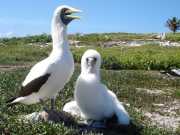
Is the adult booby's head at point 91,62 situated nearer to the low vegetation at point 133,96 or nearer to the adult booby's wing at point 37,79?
the adult booby's wing at point 37,79

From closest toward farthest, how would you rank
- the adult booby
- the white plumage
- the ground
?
the ground < the adult booby < the white plumage

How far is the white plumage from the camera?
9977mm

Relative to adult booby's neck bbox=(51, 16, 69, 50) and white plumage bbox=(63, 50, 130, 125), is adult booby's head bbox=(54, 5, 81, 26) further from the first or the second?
white plumage bbox=(63, 50, 130, 125)

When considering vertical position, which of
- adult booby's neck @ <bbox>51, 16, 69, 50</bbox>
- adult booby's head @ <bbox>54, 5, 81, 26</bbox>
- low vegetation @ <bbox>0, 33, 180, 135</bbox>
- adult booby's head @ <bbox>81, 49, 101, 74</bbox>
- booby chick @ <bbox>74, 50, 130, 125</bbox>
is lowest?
low vegetation @ <bbox>0, 33, 180, 135</bbox>

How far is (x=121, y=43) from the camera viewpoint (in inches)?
1756

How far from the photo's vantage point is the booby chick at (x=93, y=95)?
9.98 m

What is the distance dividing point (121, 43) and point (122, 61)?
17870 millimetres

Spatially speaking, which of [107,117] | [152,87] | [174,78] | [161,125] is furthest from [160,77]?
[107,117]

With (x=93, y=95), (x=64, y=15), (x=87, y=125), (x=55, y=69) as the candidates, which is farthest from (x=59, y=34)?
(x=87, y=125)

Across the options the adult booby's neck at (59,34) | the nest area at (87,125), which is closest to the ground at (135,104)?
the nest area at (87,125)

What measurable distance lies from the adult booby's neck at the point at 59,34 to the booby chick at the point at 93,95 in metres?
0.67

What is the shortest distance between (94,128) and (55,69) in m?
1.43

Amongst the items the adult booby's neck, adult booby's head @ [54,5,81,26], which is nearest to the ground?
the adult booby's neck

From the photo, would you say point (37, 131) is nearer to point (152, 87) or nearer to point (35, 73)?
point (35, 73)
